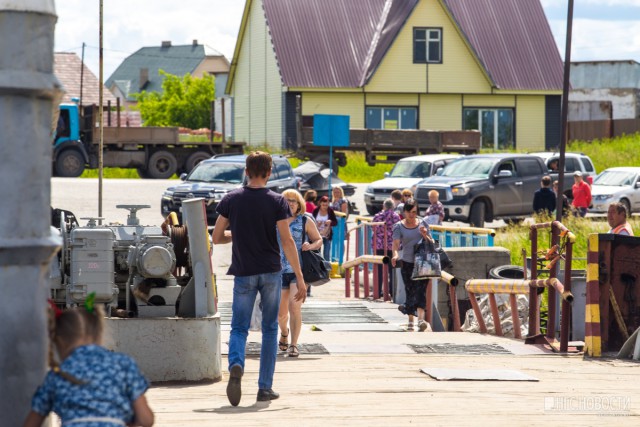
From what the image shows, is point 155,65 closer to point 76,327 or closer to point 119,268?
point 119,268

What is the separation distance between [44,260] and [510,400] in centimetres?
504

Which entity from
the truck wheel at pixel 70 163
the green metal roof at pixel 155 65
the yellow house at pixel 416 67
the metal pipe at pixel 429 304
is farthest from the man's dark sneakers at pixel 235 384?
the green metal roof at pixel 155 65

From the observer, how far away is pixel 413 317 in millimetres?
15781

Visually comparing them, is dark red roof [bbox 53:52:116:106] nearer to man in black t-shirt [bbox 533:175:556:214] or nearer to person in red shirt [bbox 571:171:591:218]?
person in red shirt [bbox 571:171:591:218]

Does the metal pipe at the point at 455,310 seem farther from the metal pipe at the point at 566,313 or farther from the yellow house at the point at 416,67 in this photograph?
the yellow house at the point at 416,67

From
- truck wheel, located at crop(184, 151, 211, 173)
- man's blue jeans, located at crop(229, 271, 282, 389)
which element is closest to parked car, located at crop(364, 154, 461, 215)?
truck wheel, located at crop(184, 151, 211, 173)

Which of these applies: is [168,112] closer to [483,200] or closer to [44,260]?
[483,200]

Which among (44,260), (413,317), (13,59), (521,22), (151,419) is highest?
(521,22)

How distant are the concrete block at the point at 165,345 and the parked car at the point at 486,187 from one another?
21.1 metres

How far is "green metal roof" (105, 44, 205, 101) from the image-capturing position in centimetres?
15012

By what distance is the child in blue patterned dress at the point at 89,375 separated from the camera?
424cm

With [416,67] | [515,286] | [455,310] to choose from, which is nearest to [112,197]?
[455,310]

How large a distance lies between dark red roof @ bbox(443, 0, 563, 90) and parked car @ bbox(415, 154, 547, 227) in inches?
919

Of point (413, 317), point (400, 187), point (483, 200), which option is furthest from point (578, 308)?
point (400, 187)
